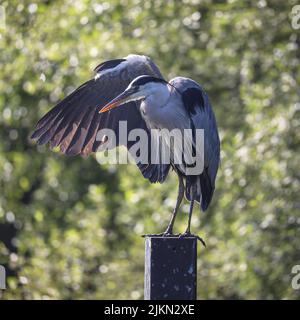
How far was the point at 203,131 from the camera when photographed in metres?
4.43

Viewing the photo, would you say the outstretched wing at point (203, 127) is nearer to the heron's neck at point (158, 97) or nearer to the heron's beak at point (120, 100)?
the heron's neck at point (158, 97)

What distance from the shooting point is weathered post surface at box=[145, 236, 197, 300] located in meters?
3.49

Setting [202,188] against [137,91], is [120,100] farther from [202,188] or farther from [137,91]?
[202,188]

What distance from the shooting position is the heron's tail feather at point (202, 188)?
14.6ft

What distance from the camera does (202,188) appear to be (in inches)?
176

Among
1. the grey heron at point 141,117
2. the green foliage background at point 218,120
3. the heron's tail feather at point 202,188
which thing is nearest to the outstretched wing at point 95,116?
the grey heron at point 141,117

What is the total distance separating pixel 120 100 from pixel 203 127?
0.51 meters

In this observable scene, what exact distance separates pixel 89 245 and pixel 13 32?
2514 millimetres

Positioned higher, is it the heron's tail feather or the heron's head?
the heron's head

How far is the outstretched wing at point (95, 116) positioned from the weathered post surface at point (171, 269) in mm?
956

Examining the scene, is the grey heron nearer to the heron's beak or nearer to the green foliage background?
the heron's beak

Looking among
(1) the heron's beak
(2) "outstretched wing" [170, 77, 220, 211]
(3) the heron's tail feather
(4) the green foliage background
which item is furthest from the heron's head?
(4) the green foliage background
